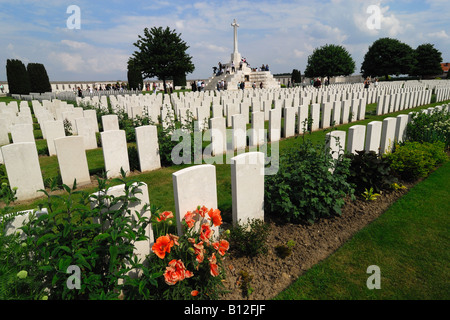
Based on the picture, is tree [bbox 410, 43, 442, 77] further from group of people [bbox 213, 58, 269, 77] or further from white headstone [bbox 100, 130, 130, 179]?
white headstone [bbox 100, 130, 130, 179]

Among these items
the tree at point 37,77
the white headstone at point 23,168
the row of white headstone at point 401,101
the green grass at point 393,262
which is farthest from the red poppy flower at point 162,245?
the tree at point 37,77

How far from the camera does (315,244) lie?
10.6 feet

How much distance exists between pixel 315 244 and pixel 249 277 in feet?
3.55

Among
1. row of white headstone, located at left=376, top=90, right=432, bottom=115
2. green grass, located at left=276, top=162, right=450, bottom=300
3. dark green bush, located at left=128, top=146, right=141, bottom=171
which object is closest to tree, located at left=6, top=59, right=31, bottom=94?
dark green bush, located at left=128, top=146, right=141, bottom=171

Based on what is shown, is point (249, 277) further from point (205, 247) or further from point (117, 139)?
point (117, 139)

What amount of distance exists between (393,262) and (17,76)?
3676 centimetres

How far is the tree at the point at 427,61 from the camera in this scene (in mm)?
57312

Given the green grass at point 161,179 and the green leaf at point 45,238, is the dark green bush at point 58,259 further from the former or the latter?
the green grass at point 161,179

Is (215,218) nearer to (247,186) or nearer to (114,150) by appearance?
(247,186)

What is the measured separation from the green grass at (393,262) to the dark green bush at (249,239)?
563mm

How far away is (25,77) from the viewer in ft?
93.1

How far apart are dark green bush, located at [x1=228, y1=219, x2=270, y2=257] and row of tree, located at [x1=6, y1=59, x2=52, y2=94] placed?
35.1 meters

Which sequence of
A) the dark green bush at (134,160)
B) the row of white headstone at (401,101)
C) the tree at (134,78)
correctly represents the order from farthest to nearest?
the tree at (134,78) → the row of white headstone at (401,101) → the dark green bush at (134,160)
